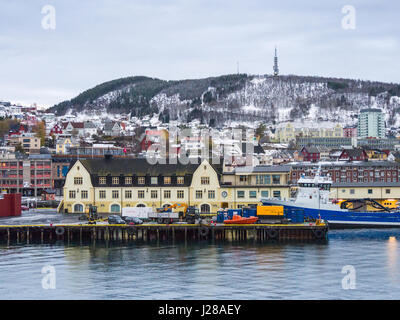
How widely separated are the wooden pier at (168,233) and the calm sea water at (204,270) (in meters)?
2.57

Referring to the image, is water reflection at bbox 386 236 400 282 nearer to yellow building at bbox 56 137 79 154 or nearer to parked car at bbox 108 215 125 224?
parked car at bbox 108 215 125 224

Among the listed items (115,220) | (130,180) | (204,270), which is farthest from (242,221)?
(130,180)

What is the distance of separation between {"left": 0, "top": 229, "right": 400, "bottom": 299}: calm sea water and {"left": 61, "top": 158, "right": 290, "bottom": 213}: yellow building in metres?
17.7

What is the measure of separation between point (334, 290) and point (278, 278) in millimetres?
4352

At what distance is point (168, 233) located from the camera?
6412 centimetres

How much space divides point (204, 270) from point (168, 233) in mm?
16775

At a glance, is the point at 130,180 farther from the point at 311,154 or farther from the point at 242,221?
the point at 311,154

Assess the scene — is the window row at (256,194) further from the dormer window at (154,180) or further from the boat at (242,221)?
the boat at (242,221)

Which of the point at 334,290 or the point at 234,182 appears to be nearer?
the point at 334,290

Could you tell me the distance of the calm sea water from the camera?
40.7 metres
